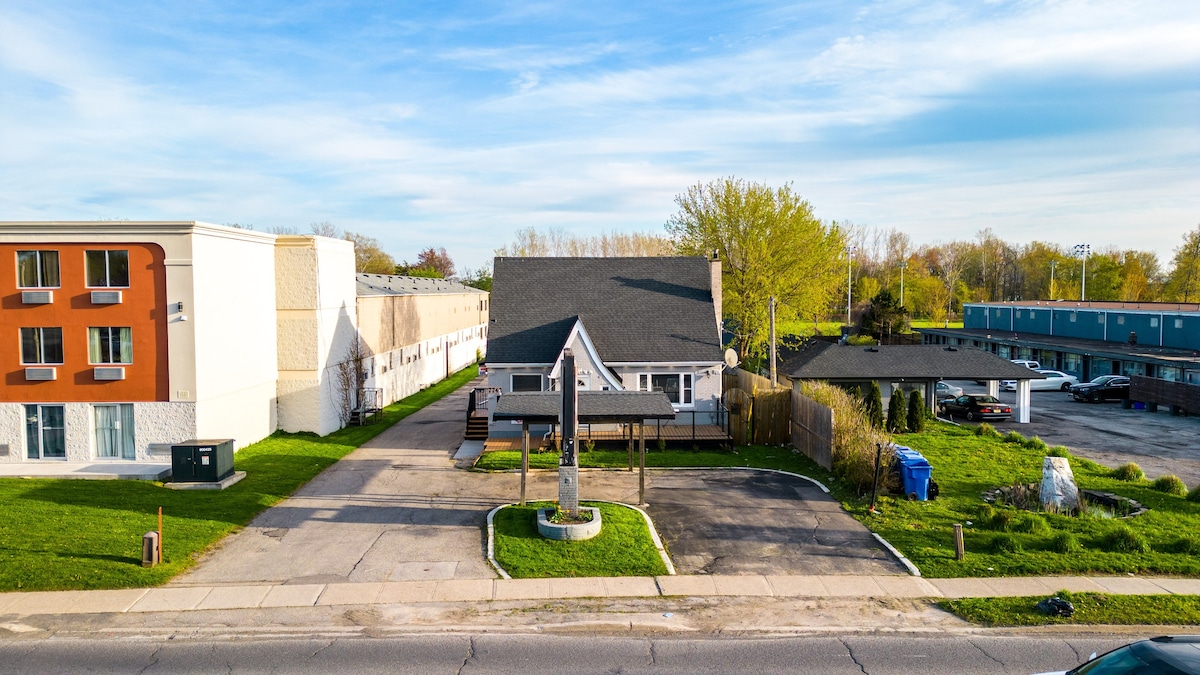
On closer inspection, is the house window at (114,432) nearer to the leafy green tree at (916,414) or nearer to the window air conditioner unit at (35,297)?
the window air conditioner unit at (35,297)

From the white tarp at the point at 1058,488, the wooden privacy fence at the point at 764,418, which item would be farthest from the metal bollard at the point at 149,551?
the white tarp at the point at 1058,488

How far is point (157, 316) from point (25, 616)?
13815mm

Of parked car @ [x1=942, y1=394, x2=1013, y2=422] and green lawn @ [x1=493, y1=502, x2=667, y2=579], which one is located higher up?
parked car @ [x1=942, y1=394, x2=1013, y2=422]

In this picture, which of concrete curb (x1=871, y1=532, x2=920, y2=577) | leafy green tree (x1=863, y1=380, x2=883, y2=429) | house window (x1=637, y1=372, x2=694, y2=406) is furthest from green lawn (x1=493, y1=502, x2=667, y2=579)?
leafy green tree (x1=863, y1=380, x2=883, y2=429)

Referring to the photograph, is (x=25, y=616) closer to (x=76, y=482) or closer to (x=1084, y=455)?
(x=76, y=482)

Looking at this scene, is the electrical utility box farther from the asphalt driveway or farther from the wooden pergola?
the wooden pergola

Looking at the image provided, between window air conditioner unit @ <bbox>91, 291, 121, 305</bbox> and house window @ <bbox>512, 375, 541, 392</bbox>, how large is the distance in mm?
13774

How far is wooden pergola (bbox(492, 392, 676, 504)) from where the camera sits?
2062cm

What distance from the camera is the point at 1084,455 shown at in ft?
95.3

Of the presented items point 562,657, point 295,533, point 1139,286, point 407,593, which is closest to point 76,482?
point 295,533

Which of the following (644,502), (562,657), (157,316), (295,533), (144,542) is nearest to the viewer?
(562,657)

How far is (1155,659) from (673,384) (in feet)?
78.5

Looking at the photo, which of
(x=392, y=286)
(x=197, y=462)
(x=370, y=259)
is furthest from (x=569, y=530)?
(x=370, y=259)

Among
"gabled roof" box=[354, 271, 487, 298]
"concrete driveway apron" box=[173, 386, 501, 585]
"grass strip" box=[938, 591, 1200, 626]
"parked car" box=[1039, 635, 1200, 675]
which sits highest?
"gabled roof" box=[354, 271, 487, 298]
